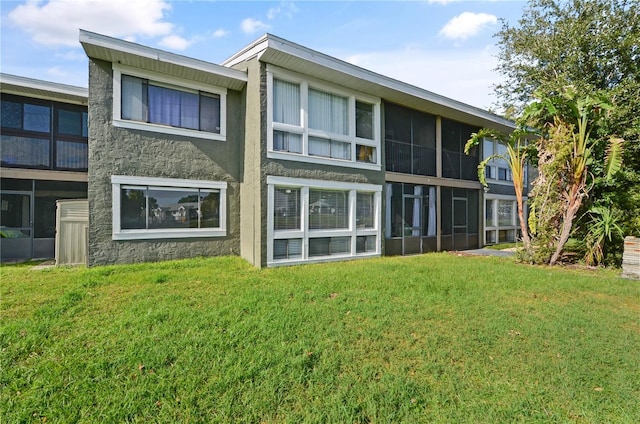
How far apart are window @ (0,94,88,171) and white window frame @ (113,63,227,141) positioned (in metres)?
4.27

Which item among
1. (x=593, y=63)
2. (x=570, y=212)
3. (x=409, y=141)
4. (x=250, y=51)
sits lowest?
(x=570, y=212)

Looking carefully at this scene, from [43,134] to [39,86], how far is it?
162 centimetres

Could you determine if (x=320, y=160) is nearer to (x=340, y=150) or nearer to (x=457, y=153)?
(x=340, y=150)

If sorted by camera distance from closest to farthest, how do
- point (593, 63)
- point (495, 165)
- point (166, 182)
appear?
1. point (166, 182)
2. point (593, 63)
3. point (495, 165)

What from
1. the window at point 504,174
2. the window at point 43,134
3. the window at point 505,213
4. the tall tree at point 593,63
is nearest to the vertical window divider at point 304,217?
the window at point 43,134

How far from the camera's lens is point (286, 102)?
9.39m

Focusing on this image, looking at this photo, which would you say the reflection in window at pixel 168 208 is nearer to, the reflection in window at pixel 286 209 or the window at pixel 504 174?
Answer: the reflection in window at pixel 286 209

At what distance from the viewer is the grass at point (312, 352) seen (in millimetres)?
2963

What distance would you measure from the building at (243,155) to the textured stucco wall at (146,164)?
0.03 m

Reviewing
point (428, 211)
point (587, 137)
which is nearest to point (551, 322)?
point (587, 137)

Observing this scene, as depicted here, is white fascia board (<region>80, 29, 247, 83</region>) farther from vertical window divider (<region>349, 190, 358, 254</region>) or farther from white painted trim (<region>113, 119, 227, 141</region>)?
vertical window divider (<region>349, 190, 358, 254</region>)

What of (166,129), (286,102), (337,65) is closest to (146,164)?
(166,129)

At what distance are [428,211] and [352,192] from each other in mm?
4411

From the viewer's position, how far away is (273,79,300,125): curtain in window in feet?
30.2
